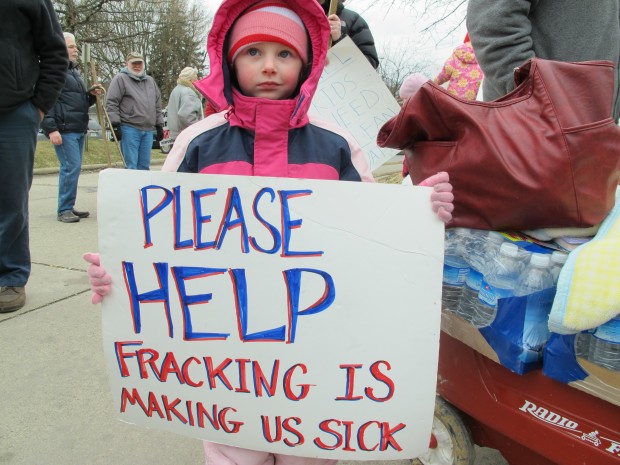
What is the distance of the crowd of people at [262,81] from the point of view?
144cm

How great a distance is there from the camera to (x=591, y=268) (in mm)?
1195

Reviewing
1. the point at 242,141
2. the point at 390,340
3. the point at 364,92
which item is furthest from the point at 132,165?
the point at 390,340

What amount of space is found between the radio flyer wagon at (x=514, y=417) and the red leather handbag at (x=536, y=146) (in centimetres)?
42

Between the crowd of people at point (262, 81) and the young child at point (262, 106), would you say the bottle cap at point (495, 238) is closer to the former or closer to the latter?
the crowd of people at point (262, 81)

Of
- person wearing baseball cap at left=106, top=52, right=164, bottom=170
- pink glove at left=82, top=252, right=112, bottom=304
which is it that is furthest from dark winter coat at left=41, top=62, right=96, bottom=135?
pink glove at left=82, top=252, right=112, bottom=304

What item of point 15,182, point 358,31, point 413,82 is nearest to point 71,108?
point 15,182

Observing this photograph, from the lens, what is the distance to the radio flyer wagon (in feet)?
4.19

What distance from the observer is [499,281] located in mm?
1377

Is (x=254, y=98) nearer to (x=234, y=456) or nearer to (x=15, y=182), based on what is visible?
(x=234, y=456)

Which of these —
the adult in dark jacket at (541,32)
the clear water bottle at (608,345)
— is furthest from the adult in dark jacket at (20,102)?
the clear water bottle at (608,345)

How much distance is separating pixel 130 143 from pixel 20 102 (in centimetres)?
341

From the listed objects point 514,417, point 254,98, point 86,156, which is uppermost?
point 254,98

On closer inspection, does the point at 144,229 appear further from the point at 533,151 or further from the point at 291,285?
the point at 533,151

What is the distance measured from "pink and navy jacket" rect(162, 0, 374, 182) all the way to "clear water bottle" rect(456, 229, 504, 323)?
16.9 inches
